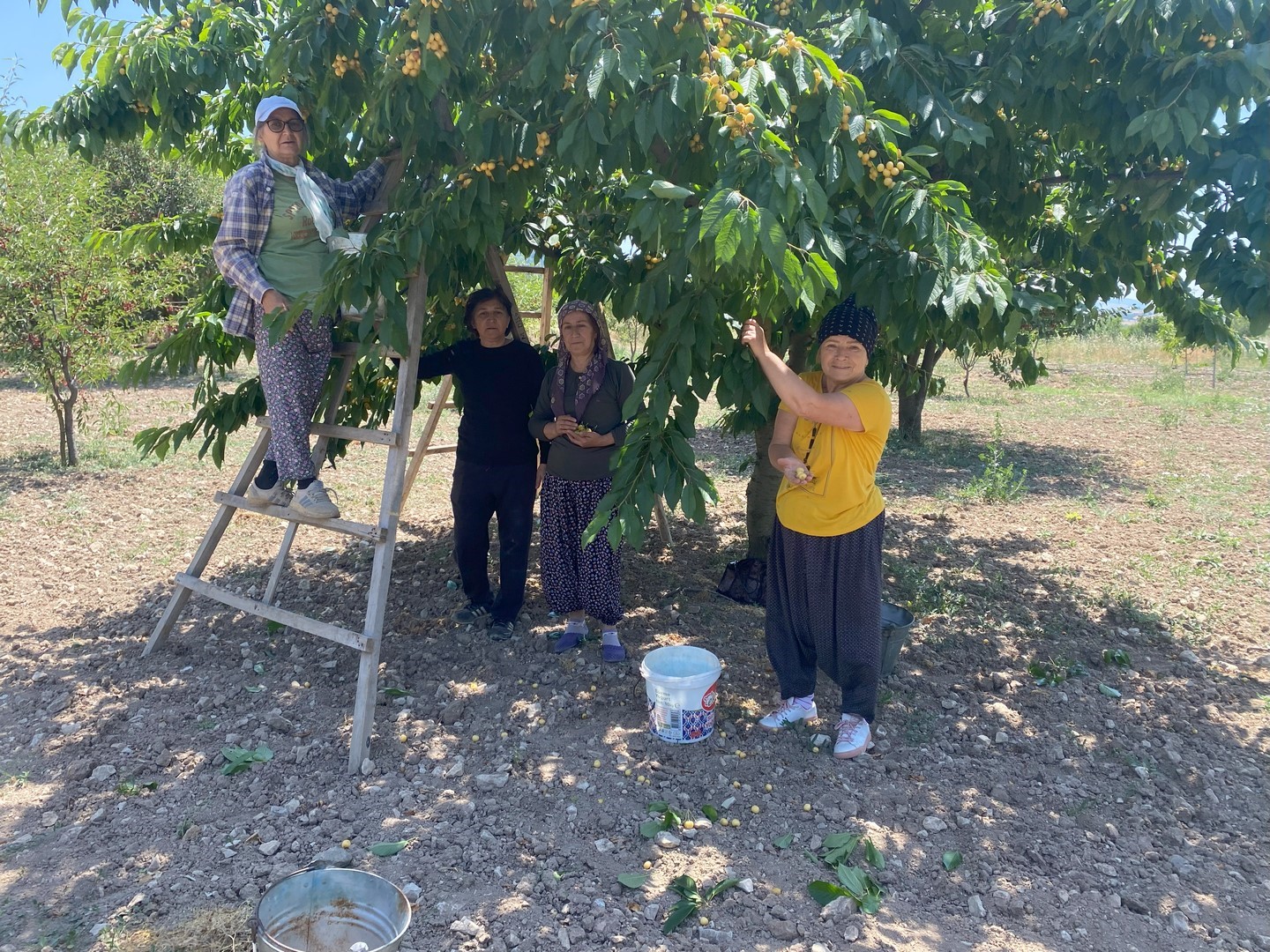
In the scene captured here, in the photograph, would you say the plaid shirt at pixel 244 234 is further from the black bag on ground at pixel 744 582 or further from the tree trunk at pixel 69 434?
the tree trunk at pixel 69 434

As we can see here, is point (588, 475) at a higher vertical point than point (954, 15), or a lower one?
lower

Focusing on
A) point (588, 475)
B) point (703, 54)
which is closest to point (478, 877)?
point (588, 475)

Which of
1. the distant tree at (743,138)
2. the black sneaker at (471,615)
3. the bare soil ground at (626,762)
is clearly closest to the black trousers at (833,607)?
the bare soil ground at (626,762)

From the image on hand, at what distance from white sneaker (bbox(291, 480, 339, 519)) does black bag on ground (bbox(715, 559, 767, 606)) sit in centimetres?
234

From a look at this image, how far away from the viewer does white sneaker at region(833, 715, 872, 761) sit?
361 cm

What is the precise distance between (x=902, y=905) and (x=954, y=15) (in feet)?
11.7

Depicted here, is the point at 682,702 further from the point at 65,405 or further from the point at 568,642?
the point at 65,405

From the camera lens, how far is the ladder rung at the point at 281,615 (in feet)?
12.0

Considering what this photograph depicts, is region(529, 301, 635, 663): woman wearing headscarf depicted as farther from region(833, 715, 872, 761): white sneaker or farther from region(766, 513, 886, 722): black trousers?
region(833, 715, 872, 761): white sneaker

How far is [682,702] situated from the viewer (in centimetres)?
363

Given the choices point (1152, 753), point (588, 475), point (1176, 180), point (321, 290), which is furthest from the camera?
point (588, 475)

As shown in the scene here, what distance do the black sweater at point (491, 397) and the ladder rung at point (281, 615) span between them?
1101mm

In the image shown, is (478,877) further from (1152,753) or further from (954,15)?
(954,15)

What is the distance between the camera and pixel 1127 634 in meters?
5.07
